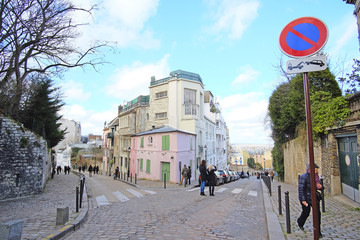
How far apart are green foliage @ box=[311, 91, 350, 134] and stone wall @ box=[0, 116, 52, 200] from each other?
13.8 m

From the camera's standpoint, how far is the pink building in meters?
20.2

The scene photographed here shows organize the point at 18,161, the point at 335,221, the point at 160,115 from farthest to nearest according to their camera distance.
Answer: the point at 160,115 < the point at 18,161 < the point at 335,221

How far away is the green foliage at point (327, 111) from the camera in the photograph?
8130 millimetres

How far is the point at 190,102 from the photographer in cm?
2606

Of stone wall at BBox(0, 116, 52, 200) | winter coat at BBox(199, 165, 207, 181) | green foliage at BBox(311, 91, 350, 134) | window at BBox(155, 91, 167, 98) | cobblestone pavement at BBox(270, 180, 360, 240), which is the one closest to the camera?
cobblestone pavement at BBox(270, 180, 360, 240)

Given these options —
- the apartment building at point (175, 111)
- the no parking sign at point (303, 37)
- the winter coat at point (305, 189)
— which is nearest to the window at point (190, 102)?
the apartment building at point (175, 111)

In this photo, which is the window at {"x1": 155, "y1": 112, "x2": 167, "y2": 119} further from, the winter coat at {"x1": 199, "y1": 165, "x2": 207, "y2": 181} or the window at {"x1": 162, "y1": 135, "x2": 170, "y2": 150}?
the winter coat at {"x1": 199, "y1": 165, "x2": 207, "y2": 181}

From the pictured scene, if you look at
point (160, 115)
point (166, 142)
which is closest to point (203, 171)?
point (166, 142)

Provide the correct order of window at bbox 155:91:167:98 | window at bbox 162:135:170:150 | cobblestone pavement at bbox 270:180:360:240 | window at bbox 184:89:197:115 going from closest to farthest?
cobblestone pavement at bbox 270:180:360:240, window at bbox 162:135:170:150, window at bbox 184:89:197:115, window at bbox 155:91:167:98

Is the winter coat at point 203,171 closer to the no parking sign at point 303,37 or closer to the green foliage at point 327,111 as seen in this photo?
the green foliage at point 327,111

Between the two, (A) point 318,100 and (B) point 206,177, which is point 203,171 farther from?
(A) point 318,100

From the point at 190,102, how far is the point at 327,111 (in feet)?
58.8

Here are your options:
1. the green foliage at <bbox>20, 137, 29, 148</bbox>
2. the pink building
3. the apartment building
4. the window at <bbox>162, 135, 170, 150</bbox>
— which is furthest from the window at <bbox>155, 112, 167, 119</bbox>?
the green foliage at <bbox>20, 137, 29, 148</bbox>

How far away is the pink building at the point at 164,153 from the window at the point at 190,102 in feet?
10.3
